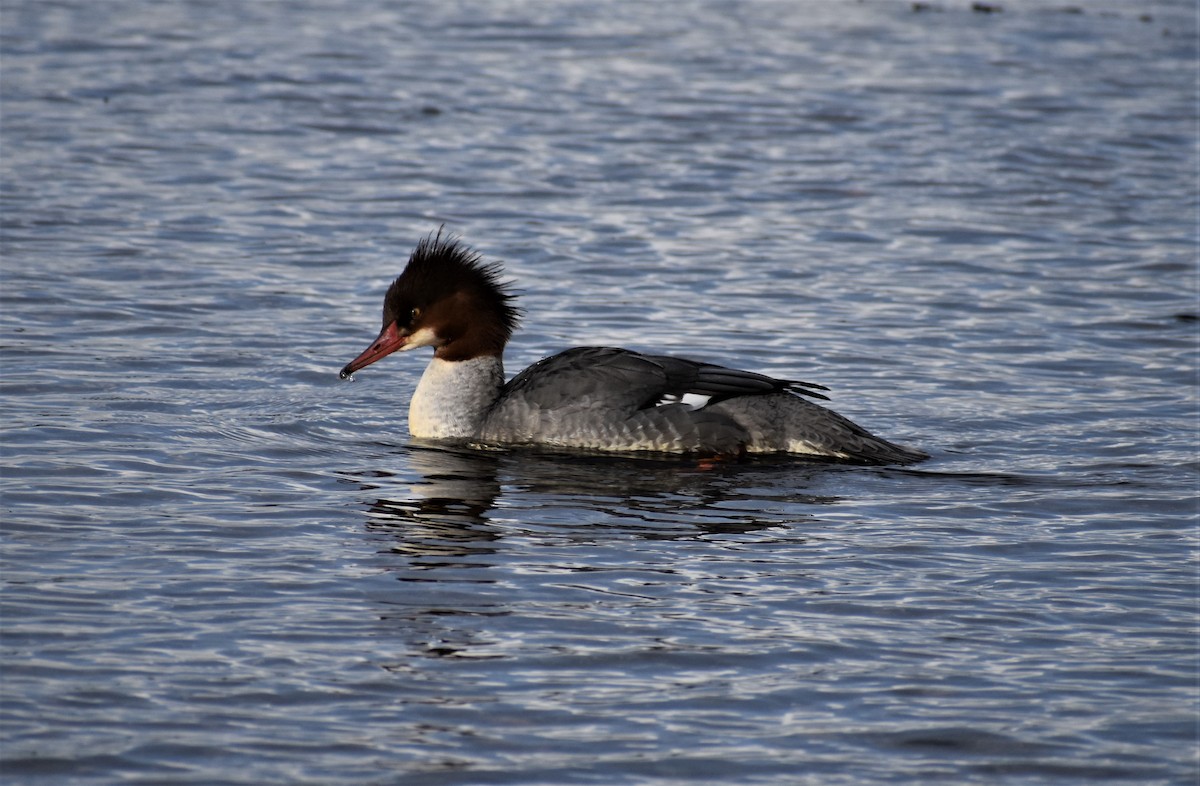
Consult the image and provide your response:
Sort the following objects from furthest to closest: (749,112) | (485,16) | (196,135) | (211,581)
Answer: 1. (485,16)
2. (749,112)
3. (196,135)
4. (211,581)

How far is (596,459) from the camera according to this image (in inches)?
387

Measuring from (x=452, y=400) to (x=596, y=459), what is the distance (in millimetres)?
920

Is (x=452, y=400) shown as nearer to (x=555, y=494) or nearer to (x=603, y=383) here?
(x=603, y=383)

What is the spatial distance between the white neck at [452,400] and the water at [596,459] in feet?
0.76

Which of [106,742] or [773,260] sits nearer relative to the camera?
[106,742]

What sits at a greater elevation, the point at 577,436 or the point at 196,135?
the point at 196,135

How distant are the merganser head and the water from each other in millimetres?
548

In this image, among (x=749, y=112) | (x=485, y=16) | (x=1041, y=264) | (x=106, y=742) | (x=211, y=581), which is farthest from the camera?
(x=485, y=16)

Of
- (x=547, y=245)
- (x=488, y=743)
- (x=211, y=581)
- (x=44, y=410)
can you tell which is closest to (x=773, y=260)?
(x=547, y=245)

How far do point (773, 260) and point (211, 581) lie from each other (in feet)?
25.8

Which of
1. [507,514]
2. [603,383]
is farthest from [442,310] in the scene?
[507,514]

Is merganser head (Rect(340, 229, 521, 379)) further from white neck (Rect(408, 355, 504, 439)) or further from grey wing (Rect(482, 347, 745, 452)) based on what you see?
grey wing (Rect(482, 347, 745, 452))

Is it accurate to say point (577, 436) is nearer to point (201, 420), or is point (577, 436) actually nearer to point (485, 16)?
point (201, 420)

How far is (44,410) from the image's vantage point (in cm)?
998
